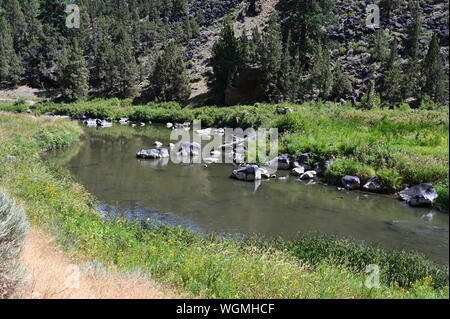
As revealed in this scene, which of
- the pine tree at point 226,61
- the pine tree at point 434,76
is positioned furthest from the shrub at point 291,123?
the pine tree at point 226,61

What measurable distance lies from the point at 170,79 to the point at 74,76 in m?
20.5

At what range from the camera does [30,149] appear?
95.3 feet

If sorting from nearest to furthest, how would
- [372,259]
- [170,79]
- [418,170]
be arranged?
[372,259], [418,170], [170,79]

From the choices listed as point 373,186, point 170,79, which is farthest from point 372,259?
point 170,79

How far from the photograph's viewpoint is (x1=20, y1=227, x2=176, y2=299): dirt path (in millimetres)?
6422

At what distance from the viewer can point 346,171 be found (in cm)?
2356

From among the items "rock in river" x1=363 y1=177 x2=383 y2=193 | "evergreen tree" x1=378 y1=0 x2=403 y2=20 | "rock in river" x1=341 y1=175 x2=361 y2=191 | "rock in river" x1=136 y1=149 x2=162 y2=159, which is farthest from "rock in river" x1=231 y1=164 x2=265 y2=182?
"evergreen tree" x1=378 y1=0 x2=403 y2=20

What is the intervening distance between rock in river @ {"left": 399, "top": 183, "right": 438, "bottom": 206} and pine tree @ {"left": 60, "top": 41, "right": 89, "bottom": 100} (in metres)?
74.8

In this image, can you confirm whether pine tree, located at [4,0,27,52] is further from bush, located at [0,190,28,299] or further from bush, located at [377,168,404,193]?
bush, located at [0,190,28,299]

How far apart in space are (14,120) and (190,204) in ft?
85.1

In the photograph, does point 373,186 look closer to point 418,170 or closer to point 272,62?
point 418,170

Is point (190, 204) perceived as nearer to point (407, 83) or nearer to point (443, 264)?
point (443, 264)

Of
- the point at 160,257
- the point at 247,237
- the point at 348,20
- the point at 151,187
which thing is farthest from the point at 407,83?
the point at 160,257
